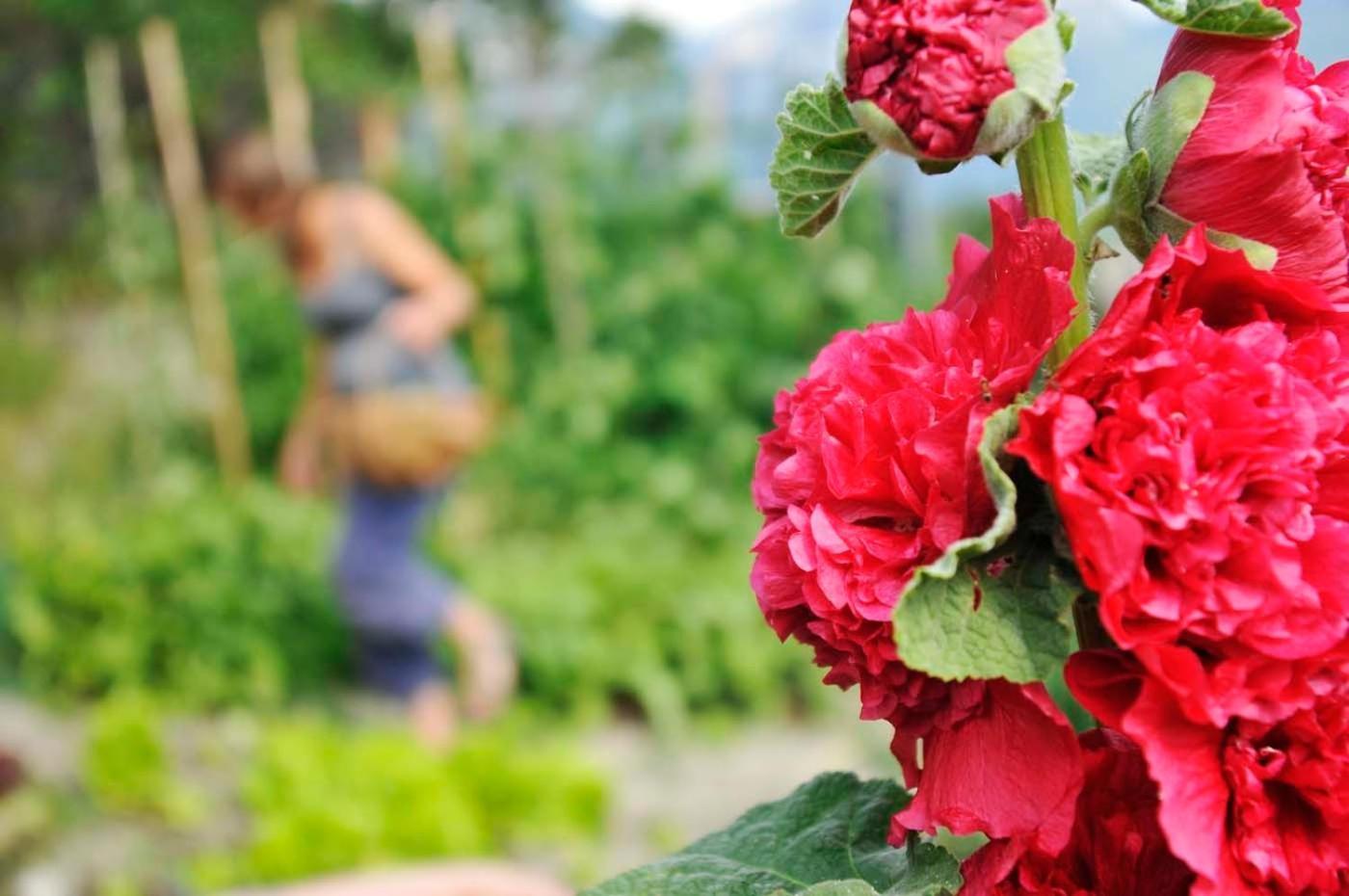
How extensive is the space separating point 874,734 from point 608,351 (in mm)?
3335

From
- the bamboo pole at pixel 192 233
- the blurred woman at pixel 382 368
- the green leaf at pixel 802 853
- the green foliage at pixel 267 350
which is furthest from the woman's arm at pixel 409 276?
the green leaf at pixel 802 853

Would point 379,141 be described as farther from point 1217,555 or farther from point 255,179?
point 1217,555

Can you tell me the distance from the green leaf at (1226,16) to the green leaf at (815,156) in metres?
0.13

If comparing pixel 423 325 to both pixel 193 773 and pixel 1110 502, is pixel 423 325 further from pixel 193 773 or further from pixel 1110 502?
pixel 1110 502

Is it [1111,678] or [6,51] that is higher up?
[6,51]

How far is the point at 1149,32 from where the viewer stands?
3.78 m

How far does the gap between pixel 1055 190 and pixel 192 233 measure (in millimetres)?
4808

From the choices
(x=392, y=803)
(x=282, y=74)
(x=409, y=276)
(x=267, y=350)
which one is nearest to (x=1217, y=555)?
(x=392, y=803)

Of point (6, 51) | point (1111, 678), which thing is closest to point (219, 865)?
point (1111, 678)

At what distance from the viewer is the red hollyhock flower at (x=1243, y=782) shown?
521 millimetres

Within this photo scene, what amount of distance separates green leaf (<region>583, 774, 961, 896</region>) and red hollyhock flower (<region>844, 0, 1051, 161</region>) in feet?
1.07

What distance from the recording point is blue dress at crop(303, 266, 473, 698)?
3.37 metres

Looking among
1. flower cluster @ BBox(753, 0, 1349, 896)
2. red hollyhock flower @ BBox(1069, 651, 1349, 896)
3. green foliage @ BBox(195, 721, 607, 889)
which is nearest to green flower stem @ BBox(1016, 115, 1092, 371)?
flower cluster @ BBox(753, 0, 1349, 896)

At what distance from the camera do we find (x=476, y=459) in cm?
501
